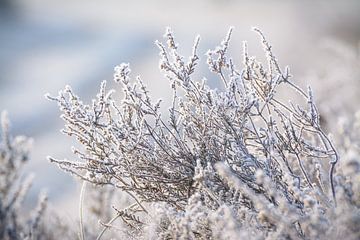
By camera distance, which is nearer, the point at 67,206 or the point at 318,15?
the point at 67,206

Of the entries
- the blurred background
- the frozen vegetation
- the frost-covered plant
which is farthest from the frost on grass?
the blurred background

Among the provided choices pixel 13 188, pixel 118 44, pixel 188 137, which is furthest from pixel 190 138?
pixel 118 44

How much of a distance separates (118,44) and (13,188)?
1719cm

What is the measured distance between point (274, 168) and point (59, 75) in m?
15.4

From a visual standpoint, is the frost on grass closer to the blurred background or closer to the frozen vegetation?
the frozen vegetation

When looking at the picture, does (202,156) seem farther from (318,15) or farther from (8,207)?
(318,15)

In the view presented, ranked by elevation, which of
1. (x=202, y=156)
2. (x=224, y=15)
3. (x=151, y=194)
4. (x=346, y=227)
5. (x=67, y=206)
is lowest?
(x=346, y=227)

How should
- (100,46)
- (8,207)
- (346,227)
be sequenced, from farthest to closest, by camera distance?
(100,46) → (8,207) → (346,227)

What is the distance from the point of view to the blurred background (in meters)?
10.2

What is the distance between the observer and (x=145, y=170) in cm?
242

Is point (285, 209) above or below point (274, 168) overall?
below

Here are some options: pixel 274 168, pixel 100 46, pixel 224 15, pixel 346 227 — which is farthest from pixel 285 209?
pixel 224 15

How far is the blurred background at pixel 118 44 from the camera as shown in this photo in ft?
33.6

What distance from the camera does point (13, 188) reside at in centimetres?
343
